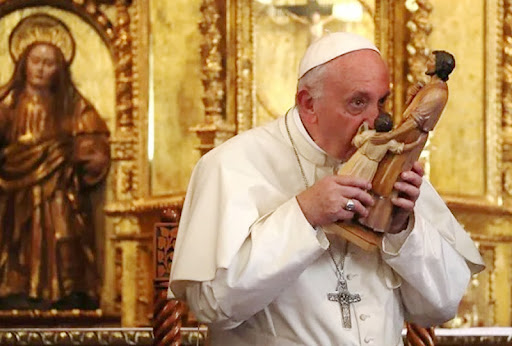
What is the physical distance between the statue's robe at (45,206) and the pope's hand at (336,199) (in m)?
Answer: 5.29

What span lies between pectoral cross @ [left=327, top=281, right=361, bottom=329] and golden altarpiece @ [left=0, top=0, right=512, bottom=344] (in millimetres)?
4243

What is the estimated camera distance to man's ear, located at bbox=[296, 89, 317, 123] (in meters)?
3.97

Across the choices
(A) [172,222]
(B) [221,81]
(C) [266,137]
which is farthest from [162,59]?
(C) [266,137]

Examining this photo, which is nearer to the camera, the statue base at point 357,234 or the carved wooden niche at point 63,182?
the statue base at point 357,234

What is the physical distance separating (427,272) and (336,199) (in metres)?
0.47

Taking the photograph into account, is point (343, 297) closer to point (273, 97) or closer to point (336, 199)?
point (336, 199)

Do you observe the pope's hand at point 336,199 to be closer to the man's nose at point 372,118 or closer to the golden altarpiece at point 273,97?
the man's nose at point 372,118

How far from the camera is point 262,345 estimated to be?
3877 mm

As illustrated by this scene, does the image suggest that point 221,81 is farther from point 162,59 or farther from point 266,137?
point 266,137

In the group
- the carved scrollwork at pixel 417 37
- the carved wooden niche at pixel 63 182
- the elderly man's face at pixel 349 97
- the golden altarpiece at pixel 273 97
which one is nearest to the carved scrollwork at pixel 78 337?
the golden altarpiece at pixel 273 97

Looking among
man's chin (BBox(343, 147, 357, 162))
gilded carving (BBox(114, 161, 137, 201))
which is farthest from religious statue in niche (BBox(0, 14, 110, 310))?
man's chin (BBox(343, 147, 357, 162))

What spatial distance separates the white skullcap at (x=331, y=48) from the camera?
3.95 metres

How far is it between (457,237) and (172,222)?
1287 mm

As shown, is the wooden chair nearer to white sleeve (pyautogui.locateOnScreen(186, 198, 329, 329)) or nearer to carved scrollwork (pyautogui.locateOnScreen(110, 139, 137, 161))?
white sleeve (pyautogui.locateOnScreen(186, 198, 329, 329))
